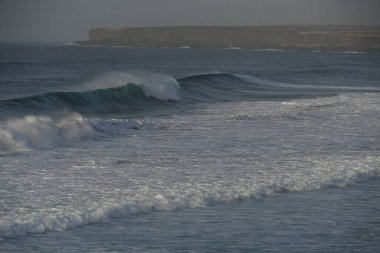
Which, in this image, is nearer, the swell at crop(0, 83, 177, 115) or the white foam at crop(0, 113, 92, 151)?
the white foam at crop(0, 113, 92, 151)

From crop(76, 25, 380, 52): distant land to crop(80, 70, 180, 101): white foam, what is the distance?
375 ft

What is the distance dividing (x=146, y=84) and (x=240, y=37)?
131879mm

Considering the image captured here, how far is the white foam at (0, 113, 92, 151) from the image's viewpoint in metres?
15.4

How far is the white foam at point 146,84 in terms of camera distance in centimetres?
3030

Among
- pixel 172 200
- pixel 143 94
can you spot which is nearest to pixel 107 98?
pixel 143 94

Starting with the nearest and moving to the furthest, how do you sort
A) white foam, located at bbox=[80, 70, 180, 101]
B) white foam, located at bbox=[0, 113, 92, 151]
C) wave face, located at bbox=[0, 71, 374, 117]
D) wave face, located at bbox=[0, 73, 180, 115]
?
1. white foam, located at bbox=[0, 113, 92, 151]
2. wave face, located at bbox=[0, 73, 180, 115]
3. wave face, located at bbox=[0, 71, 374, 117]
4. white foam, located at bbox=[80, 70, 180, 101]

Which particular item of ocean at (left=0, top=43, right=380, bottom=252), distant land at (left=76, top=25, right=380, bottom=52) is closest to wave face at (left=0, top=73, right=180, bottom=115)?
ocean at (left=0, top=43, right=380, bottom=252)

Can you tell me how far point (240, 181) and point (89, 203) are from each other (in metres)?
2.40

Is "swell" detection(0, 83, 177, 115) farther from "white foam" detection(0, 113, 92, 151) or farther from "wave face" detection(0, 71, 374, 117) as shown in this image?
"white foam" detection(0, 113, 92, 151)

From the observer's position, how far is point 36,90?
33.4 metres

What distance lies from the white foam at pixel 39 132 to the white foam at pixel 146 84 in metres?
12.1

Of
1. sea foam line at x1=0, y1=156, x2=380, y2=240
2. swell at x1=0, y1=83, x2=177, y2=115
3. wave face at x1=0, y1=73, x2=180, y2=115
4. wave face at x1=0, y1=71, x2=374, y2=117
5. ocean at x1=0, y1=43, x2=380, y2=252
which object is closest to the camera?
ocean at x1=0, y1=43, x2=380, y2=252

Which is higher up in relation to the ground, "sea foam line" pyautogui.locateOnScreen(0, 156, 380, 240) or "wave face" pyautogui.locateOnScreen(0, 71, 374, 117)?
"sea foam line" pyautogui.locateOnScreen(0, 156, 380, 240)

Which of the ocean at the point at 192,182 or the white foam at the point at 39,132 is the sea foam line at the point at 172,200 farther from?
the white foam at the point at 39,132
